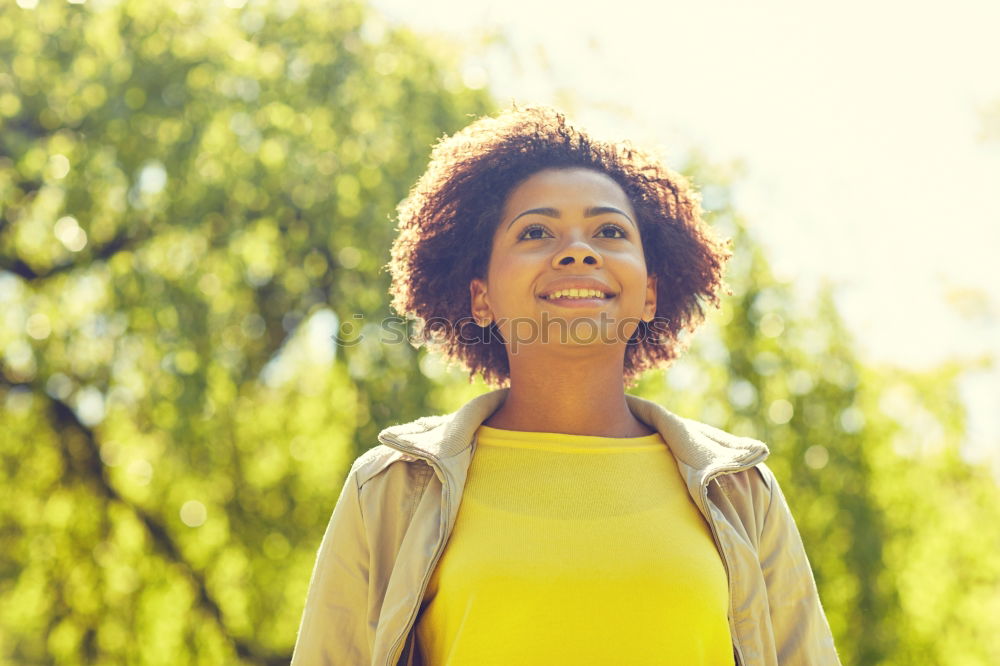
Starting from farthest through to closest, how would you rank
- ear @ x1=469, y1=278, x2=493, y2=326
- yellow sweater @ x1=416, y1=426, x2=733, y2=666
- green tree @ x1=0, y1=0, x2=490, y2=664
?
green tree @ x1=0, y1=0, x2=490, y2=664 < ear @ x1=469, y1=278, x2=493, y2=326 < yellow sweater @ x1=416, y1=426, x2=733, y2=666

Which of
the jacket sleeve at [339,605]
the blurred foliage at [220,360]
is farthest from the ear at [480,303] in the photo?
the blurred foliage at [220,360]

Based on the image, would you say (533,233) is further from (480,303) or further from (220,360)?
(220,360)

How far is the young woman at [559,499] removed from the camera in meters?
1.80

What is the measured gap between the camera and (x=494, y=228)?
2311 millimetres

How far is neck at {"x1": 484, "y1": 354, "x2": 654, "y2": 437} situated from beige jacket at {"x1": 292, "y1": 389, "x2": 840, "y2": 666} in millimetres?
119

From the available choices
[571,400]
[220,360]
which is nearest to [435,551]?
[571,400]

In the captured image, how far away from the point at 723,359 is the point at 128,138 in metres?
3.56

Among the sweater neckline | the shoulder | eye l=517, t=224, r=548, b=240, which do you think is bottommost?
the shoulder

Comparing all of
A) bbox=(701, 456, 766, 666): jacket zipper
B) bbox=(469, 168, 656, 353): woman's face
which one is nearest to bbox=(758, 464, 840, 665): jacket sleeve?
bbox=(701, 456, 766, 666): jacket zipper

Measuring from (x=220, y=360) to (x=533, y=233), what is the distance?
11.3 feet

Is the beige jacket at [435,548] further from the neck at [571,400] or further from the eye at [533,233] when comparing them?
the eye at [533,233]

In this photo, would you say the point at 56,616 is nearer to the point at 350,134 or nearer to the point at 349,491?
the point at 350,134

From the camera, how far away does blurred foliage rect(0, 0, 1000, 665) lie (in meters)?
5.26

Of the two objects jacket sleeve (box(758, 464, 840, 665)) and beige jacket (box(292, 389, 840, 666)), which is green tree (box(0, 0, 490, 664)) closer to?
beige jacket (box(292, 389, 840, 666))
